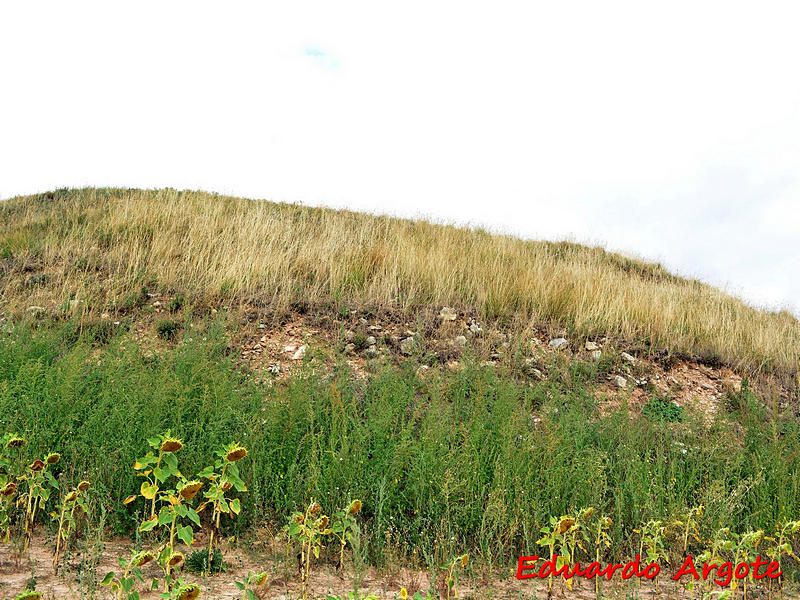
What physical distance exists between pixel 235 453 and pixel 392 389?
227 cm

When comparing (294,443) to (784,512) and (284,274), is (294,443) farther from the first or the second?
(284,274)

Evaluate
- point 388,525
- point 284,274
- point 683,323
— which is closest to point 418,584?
point 388,525

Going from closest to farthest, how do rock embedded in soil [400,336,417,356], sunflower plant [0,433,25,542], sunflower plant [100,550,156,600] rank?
1. sunflower plant [100,550,156,600]
2. sunflower plant [0,433,25,542]
3. rock embedded in soil [400,336,417,356]

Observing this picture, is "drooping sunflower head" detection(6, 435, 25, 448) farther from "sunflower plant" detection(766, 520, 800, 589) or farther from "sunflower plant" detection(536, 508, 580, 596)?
"sunflower plant" detection(766, 520, 800, 589)

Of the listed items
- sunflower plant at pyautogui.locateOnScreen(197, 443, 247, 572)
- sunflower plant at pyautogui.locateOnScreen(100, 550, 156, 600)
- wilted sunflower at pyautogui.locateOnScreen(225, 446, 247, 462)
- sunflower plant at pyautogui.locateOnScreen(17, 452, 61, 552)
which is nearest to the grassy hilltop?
sunflower plant at pyautogui.locateOnScreen(17, 452, 61, 552)

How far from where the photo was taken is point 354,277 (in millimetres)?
7766

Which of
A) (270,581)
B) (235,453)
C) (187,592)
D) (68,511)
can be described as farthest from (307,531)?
(68,511)

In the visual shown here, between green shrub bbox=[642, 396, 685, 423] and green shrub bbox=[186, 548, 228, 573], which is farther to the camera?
green shrub bbox=[642, 396, 685, 423]

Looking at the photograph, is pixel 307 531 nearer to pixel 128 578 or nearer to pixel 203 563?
pixel 203 563

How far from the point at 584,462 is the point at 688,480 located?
1.02 metres

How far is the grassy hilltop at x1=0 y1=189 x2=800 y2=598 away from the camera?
341cm

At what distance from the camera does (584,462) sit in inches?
154

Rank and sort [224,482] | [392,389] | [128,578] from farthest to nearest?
[392,389] → [224,482] → [128,578]

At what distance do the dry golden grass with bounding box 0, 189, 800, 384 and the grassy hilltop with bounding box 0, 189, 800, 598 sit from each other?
0.15 ft
